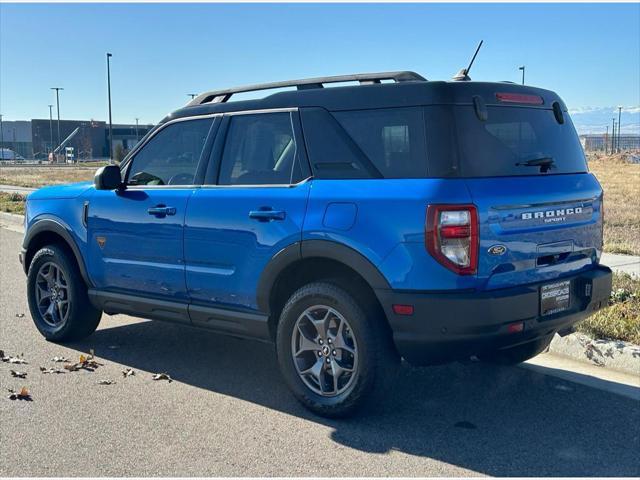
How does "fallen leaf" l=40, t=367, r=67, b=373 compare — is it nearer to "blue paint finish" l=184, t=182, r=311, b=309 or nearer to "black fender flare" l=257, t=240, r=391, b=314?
"blue paint finish" l=184, t=182, r=311, b=309

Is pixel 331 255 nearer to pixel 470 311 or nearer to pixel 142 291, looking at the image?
pixel 470 311

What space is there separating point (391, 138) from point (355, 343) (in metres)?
1.23

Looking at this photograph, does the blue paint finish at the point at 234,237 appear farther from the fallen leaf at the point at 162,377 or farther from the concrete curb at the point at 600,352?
the concrete curb at the point at 600,352

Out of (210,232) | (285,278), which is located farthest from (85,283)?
(285,278)

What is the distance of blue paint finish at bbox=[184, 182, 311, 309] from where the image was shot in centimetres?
454

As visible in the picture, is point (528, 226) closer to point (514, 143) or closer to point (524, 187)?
point (524, 187)

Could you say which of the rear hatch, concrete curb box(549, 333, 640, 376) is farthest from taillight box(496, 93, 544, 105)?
concrete curb box(549, 333, 640, 376)

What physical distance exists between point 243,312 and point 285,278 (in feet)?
1.33

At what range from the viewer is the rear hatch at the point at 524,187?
3.97 metres

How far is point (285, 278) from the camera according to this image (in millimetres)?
4699

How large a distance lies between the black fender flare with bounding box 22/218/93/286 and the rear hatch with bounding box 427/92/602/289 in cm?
332

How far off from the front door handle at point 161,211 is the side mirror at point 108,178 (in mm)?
432

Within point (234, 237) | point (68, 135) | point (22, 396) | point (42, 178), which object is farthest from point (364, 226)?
point (68, 135)

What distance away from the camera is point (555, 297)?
4270 millimetres
